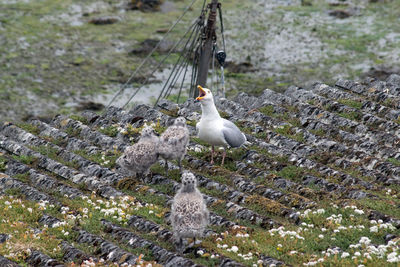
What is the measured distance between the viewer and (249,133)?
18203 mm

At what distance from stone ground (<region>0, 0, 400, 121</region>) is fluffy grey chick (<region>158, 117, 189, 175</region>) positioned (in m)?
15.1

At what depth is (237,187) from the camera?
15547 mm

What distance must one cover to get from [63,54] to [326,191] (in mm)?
23246

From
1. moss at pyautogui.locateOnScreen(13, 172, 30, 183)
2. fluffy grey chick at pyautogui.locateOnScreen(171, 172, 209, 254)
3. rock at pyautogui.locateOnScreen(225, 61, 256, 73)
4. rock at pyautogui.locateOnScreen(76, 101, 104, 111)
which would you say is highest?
fluffy grey chick at pyautogui.locateOnScreen(171, 172, 209, 254)

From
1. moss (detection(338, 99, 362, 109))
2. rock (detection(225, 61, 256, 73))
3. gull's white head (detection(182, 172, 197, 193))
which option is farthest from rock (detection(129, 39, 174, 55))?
gull's white head (detection(182, 172, 197, 193))

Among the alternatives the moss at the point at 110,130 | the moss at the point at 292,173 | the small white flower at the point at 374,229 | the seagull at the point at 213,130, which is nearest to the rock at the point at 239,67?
the moss at the point at 110,130

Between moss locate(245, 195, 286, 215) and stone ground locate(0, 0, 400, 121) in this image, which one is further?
stone ground locate(0, 0, 400, 121)

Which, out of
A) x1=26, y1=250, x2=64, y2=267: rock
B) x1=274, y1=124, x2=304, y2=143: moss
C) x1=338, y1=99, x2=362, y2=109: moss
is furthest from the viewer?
x1=338, y1=99, x2=362, y2=109: moss

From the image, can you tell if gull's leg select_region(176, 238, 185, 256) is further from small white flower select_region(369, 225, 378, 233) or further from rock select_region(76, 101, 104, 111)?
rock select_region(76, 101, 104, 111)

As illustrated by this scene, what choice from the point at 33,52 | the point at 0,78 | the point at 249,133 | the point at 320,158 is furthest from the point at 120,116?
the point at 33,52

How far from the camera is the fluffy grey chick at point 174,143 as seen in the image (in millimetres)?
15930

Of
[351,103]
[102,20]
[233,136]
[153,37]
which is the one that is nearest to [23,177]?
[233,136]

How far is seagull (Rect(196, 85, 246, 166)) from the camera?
16.6 meters

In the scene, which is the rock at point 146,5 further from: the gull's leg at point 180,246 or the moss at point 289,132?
the gull's leg at point 180,246
